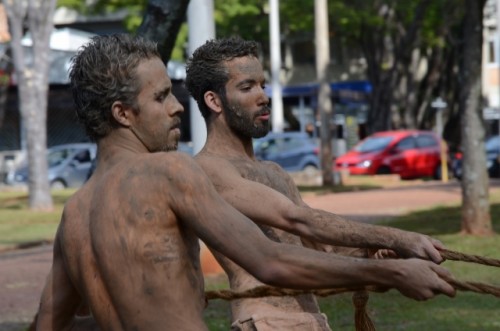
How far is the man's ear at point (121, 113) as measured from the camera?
4172 millimetres

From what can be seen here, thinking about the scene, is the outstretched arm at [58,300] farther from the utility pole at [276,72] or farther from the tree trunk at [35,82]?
the utility pole at [276,72]

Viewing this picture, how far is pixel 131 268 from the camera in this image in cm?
400

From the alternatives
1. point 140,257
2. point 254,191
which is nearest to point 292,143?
point 254,191

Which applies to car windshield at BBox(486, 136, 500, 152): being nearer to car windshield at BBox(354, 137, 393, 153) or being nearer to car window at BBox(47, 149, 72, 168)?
car windshield at BBox(354, 137, 393, 153)

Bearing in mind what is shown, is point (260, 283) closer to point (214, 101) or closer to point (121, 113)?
point (214, 101)

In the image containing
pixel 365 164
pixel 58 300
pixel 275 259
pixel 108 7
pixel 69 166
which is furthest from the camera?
pixel 108 7

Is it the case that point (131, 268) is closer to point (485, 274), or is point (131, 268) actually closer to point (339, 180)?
point (485, 274)

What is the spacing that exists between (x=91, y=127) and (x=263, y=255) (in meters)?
0.72

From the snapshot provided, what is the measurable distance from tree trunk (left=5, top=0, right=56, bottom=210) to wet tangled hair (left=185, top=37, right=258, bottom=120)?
22.4m

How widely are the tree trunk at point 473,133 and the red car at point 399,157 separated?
68.5 feet

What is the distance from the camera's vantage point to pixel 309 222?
489 cm

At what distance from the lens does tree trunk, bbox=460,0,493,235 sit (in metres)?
18.2

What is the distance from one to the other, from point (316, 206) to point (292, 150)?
13739mm

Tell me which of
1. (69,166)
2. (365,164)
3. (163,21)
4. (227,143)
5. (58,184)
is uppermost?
(163,21)
